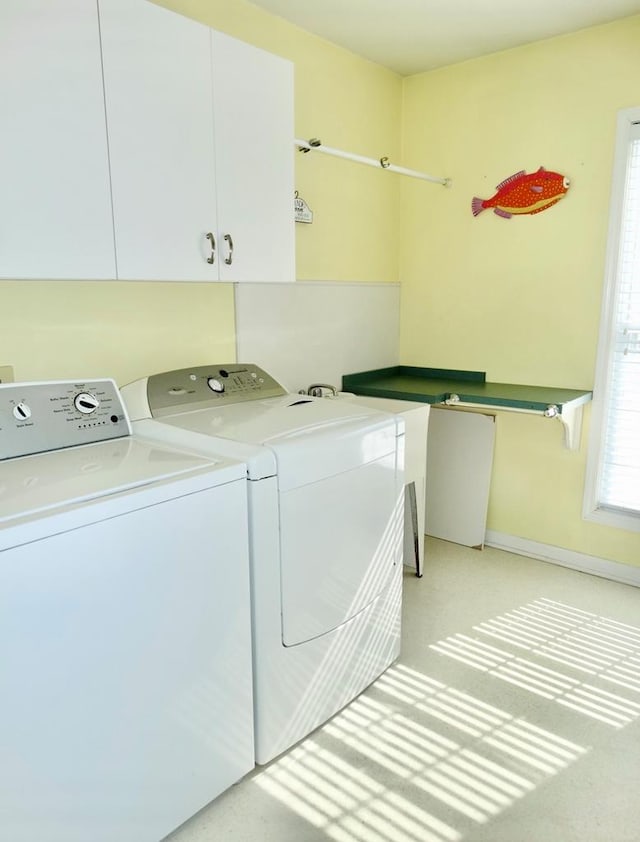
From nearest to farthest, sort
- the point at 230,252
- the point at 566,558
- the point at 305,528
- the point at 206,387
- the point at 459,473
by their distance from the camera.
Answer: the point at 305,528, the point at 230,252, the point at 206,387, the point at 566,558, the point at 459,473

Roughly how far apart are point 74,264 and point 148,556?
79 cm

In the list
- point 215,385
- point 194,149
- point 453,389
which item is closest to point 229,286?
point 215,385

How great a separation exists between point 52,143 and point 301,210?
54.4 inches

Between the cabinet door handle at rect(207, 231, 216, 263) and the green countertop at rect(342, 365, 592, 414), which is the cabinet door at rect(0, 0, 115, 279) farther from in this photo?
the green countertop at rect(342, 365, 592, 414)

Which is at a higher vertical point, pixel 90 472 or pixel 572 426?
pixel 90 472

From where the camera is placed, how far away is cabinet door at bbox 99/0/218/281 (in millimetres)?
1609

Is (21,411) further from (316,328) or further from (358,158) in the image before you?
(358,158)

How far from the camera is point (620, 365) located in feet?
9.00

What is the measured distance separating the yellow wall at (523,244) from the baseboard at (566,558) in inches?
1.4

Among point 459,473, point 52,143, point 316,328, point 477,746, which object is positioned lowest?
point 477,746

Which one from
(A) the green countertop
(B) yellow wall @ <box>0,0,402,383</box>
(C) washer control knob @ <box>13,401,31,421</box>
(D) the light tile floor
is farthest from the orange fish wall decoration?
(C) washer control knob @ <box>13,401,31,421</box>

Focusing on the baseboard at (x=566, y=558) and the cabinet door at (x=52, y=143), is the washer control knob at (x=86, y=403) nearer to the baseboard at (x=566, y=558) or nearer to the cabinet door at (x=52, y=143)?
→ the cabinet door at (x=52, y=143)

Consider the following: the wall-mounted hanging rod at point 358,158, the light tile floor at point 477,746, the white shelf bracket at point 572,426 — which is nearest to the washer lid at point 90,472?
the light tile floor at point 477,746

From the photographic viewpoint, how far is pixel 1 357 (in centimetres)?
181
